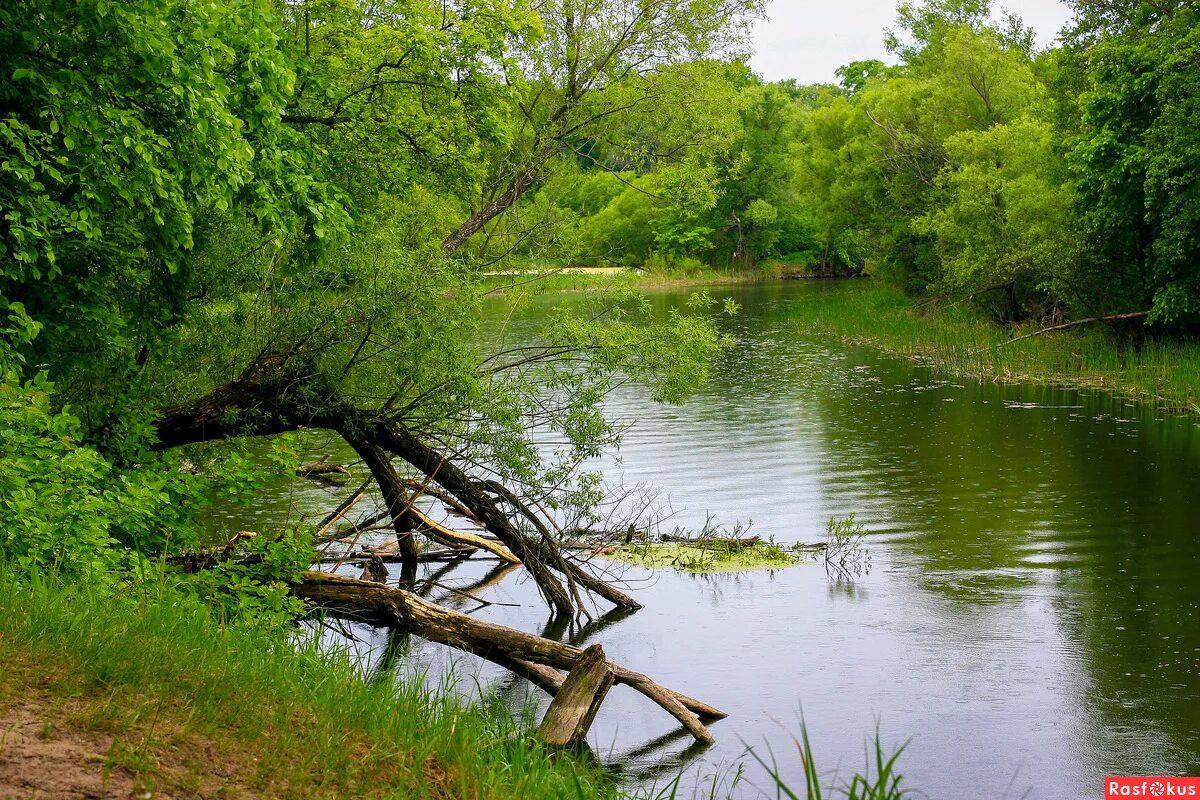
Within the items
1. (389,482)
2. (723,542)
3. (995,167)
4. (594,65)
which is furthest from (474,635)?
(995,167)

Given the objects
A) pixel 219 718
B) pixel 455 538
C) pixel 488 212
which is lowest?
pixel 455 538

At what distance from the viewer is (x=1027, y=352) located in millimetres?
31453

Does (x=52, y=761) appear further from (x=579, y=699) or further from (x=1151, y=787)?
(x=1151, y=787)

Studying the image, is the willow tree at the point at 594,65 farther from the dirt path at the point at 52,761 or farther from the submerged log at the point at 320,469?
the dirt path at the point at 52,761

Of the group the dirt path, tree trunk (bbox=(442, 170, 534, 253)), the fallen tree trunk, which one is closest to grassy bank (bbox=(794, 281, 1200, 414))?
tree trunk (bbox=(442, 170, 534, 253))

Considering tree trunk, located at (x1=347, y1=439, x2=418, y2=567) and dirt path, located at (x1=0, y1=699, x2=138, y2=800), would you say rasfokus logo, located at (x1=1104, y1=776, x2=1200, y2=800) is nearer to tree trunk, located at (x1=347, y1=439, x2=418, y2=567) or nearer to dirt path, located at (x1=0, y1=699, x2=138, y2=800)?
dirt path, located at (x1=0, y1=699, x2=138, y2=800)

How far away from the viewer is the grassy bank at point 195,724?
4.64m

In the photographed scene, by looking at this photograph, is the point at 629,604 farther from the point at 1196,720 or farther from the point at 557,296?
the point at 557,296

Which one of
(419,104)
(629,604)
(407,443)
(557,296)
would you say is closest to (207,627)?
(407,443)

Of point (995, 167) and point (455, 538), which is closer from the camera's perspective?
point (455, 538)

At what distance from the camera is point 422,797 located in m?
5.06

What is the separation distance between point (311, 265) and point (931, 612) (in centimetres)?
733

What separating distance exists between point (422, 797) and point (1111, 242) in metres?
28.6

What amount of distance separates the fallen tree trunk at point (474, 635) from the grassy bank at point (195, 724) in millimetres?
2841
